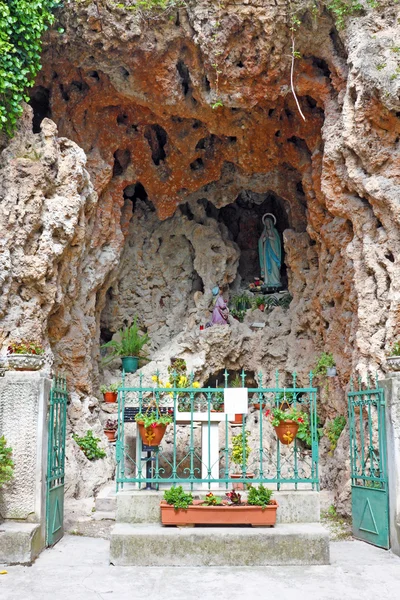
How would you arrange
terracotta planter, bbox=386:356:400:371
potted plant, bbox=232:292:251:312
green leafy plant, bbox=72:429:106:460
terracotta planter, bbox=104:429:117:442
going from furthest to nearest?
potted plant, bbox=232:292:251:312
terracotta planter, bbox=104:429:117:442
green leafy plant, bbox=72:429:106:460
terracotta planter, bbox=386:356:400:371

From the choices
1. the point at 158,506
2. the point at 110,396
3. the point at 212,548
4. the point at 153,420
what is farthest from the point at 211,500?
the point at 110,396

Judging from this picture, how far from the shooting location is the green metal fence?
691 centimetres

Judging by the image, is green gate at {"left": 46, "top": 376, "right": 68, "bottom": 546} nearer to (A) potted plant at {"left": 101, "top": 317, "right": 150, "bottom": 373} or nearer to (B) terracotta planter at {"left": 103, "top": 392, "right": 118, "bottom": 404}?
(B) terracotta planter at {"left": 103, "top": 392, "right": 118, "bottom": 404}

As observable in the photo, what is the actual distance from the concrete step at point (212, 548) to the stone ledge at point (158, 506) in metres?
0.41

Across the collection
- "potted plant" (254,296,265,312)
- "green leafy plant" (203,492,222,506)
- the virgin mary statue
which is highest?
the virgin mary statue

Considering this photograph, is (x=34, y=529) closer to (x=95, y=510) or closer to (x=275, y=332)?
(x=95, y=510)

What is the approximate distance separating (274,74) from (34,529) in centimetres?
788

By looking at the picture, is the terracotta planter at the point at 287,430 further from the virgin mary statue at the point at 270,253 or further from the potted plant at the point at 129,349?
the virgin mary statue at the point at 270,253

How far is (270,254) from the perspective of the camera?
13.8 metres

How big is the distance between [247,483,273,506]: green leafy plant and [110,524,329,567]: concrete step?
12.4 inches

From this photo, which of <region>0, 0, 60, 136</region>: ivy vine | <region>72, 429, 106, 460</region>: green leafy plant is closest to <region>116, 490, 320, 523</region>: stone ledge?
<region>72, 429, 106, 460</region>: green leafy plant

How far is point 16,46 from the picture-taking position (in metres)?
8.80

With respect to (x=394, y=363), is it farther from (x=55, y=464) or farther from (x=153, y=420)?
(x=55, y=464)

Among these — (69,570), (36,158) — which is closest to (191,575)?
(69,570)
